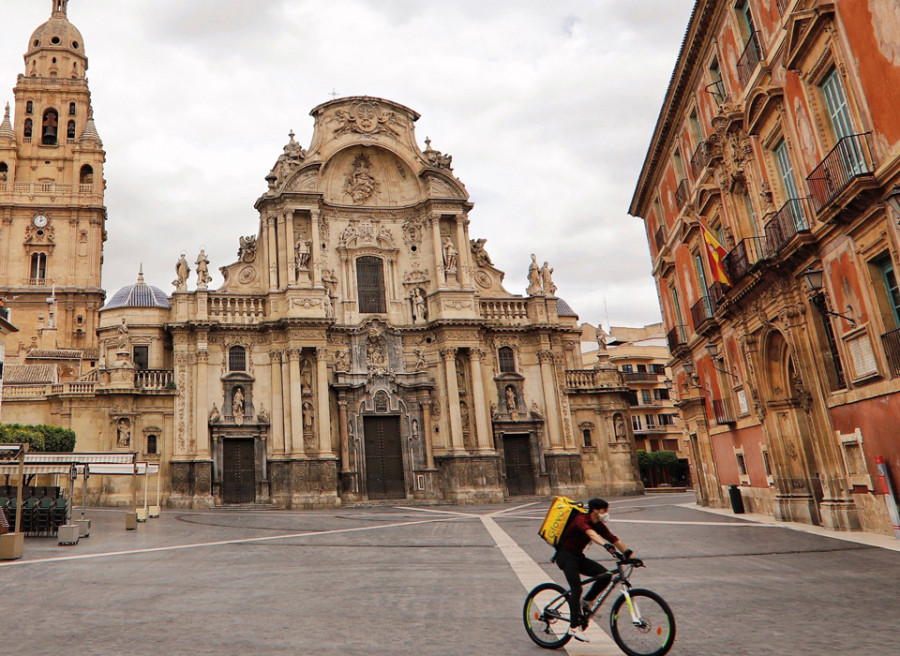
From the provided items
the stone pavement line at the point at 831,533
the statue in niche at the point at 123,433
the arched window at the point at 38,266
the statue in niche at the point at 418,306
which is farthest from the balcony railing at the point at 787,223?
the arched window at the point at 38,266

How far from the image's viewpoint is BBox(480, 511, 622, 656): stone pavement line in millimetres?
7145

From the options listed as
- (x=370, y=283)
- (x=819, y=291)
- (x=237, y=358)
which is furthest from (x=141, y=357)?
(x=819, y=291)

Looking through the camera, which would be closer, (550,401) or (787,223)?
(787,223)

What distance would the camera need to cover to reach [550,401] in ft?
132

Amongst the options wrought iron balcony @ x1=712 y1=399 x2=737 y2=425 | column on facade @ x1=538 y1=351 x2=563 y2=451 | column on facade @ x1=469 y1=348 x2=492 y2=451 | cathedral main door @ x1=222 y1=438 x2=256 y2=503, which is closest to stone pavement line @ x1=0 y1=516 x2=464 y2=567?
wrought iron balcony @ x1=712 y1=399 x2=737 y2=425

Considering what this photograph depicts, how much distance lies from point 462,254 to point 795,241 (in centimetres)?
2580

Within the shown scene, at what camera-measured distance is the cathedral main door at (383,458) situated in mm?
37250

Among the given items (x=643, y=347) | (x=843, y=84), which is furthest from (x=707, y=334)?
(x=643, y=347)

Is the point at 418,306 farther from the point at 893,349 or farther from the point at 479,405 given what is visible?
the point at 893,349

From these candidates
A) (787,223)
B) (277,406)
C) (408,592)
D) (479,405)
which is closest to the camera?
(408,592)

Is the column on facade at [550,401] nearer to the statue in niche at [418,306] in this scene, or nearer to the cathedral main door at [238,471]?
the statue in niche at [418,306]

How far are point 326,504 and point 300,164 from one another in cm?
1895

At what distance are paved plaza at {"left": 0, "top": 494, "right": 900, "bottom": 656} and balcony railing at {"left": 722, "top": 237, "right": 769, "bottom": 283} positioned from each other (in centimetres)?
698

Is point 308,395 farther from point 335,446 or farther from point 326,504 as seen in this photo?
point 326,504
